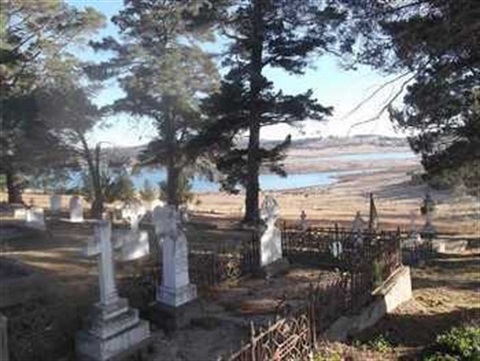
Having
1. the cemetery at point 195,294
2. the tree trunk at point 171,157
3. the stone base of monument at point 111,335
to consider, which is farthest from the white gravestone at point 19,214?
the stone base of monument at point 111,335

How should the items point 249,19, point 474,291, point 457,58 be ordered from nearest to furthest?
point 457,58 < point 474,291 < point 249,19

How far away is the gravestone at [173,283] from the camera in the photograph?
12.0 meters

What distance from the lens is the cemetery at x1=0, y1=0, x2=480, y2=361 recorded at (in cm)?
1086

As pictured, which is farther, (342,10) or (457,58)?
(342,10)

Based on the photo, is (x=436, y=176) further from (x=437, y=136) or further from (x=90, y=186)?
(x=90, y=186)

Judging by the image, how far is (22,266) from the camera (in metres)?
14.8

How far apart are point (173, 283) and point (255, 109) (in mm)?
12914

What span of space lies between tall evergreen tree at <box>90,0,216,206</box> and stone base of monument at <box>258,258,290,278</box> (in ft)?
43.5

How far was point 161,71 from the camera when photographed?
2939cm

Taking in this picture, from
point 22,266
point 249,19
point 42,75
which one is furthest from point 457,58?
point 42,75

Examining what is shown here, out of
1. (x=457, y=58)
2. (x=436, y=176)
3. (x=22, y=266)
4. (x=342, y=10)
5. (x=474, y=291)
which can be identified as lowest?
(x=474, y=291)

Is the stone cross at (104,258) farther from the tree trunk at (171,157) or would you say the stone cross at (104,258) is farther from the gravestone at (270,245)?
the tree trunk at (171,157)

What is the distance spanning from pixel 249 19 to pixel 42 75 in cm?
1115

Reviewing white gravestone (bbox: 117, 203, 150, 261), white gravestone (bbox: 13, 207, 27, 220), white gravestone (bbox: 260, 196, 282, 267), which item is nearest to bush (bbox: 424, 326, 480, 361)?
white gravestone (bbox: 260, 196, 282, 267)
